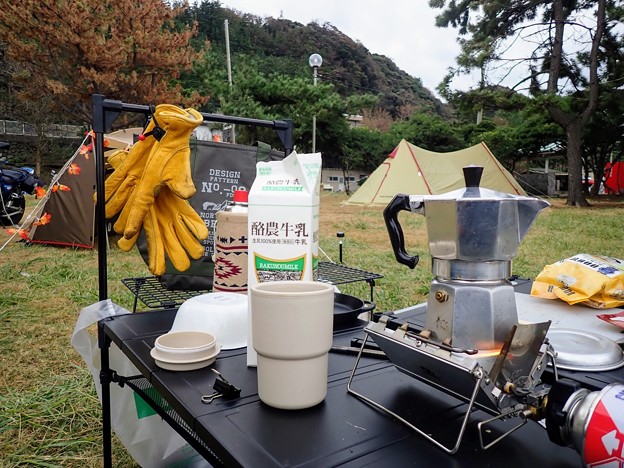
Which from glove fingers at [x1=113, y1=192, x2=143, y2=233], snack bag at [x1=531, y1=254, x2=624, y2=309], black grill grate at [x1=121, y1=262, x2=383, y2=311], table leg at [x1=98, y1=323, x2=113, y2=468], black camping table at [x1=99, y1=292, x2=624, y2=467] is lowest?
table leg at [x1=98, y1=323, x2=113, y2=468]

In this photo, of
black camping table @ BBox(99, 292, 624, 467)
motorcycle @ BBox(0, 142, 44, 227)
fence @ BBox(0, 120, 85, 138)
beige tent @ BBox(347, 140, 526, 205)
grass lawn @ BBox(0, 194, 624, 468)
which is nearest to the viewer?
black camping table @ BBox(99, 292, 624, 467)

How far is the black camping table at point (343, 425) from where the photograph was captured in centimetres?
43

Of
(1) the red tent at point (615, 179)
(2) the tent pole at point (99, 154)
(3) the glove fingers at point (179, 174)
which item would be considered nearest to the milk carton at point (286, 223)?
(3) the glove fingers at point (179, 174)

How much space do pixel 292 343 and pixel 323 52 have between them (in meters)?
36.2

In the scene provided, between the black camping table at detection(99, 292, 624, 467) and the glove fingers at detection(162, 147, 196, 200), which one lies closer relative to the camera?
the black camping table at detection(99, 292, 624, 467)

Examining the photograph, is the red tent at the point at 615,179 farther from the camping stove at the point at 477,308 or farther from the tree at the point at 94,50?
the camping stove at the point at 477,308

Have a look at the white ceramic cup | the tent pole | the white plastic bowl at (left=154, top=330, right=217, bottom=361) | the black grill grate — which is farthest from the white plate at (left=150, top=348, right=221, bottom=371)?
the tent pole

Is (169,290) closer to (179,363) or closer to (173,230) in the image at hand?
(173,230)

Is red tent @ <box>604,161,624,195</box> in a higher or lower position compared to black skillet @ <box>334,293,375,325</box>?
higher

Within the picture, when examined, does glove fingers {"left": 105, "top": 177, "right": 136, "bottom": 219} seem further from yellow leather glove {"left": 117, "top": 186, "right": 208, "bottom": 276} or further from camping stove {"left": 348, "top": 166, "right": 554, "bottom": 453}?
camping stove {"left": 348, "top": 166, "right": 554, "bottom": 453}

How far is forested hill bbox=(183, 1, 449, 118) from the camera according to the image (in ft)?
93.5

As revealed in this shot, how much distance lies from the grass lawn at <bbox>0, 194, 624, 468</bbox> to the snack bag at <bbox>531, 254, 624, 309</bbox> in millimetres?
153

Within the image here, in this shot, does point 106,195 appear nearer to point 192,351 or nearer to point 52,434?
point 192,351

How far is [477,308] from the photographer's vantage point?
0.52 meters
